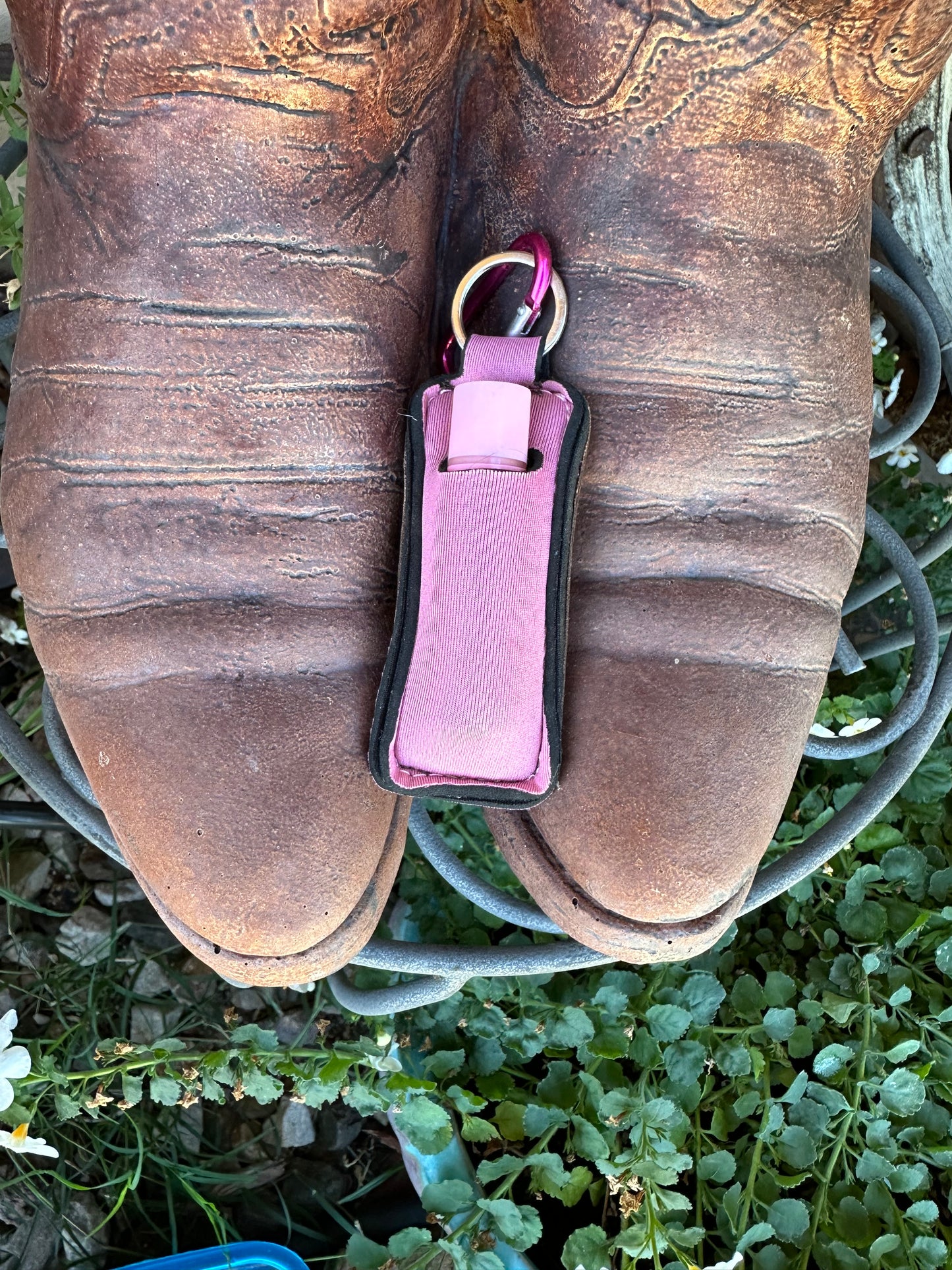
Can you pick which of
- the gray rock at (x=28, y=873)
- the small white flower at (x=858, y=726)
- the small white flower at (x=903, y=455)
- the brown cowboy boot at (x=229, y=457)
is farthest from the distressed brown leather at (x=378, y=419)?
the gray rock at (x=28, y=873)

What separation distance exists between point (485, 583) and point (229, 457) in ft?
0.46

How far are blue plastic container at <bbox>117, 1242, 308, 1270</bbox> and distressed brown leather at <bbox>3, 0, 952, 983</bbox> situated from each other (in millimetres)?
404

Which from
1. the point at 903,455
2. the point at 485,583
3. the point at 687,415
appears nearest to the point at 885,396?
Answer: the point at 903,455

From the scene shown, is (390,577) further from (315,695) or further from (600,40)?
(600,40)

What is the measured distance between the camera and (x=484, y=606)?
19.5 inches

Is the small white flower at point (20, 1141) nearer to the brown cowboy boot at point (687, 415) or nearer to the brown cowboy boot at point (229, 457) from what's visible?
the brown cowboy boot at point (229, 457)

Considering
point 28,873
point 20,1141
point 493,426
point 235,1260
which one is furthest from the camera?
point 28,873

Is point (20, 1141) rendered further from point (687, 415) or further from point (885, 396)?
point (885, 396)

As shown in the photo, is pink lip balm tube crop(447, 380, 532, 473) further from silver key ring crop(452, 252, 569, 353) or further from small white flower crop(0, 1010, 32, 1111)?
small white flower crop(0, 1010, 32, 1111)

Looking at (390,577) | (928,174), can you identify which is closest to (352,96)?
(390,577)

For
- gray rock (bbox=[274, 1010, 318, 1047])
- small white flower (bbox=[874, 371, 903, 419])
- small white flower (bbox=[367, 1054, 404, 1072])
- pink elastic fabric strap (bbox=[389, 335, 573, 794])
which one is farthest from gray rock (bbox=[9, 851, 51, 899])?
small white flower (bbox=[874, 371, 903, 419])

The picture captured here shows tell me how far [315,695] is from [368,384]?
156 mm

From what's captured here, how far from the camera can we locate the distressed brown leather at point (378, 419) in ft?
1.63

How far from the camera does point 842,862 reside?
0.88 m
